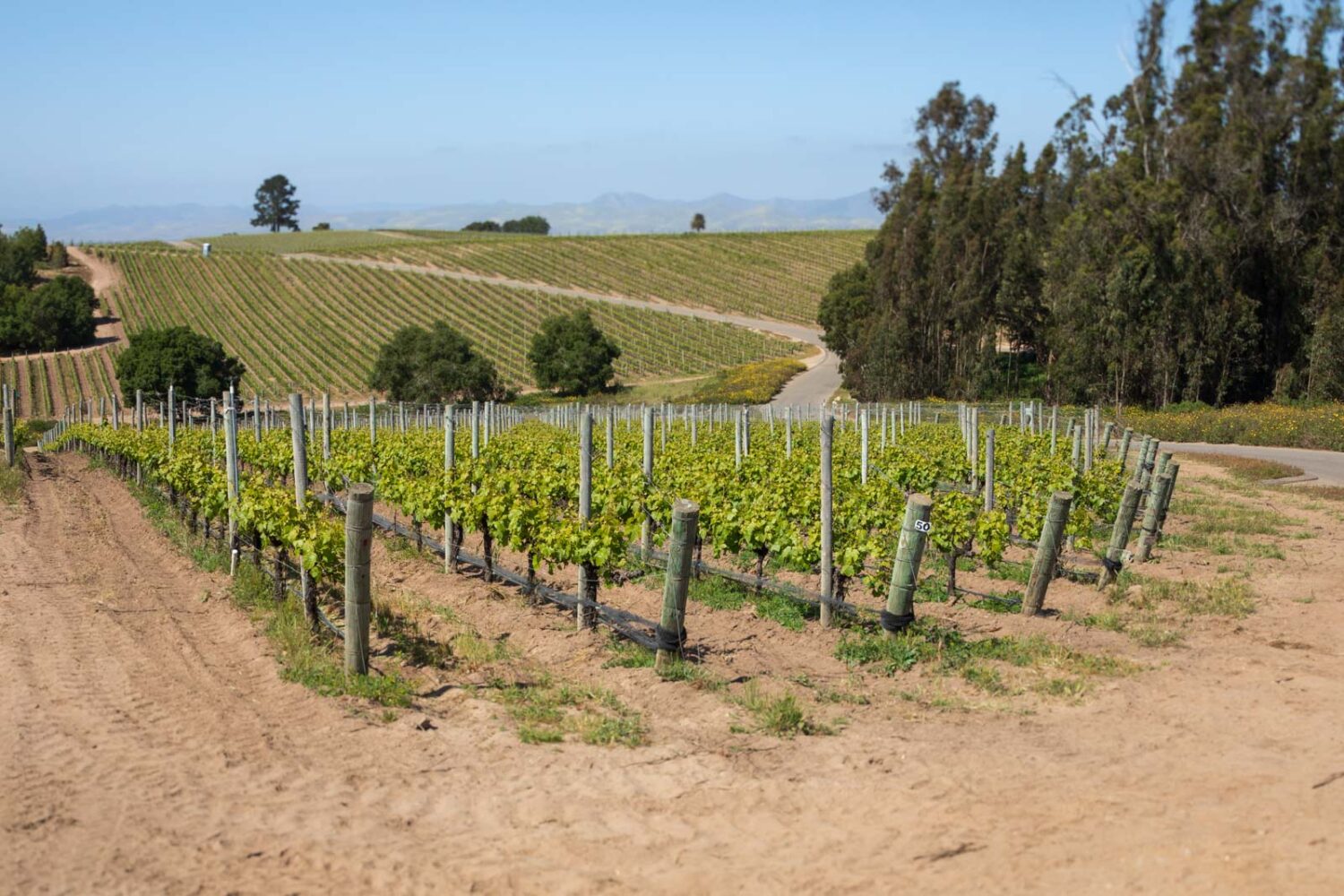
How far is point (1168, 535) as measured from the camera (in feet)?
48.6

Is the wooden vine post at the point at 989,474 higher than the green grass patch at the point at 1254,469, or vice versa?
the wooden vine post at the point at 989,474

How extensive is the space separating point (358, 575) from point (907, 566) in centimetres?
408

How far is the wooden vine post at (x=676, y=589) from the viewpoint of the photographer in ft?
27.0

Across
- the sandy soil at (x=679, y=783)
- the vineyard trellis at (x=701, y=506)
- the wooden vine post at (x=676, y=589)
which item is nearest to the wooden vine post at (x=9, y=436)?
the vineyard trellis at (x=701, y=506)

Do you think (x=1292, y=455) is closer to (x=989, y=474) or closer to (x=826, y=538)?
(x=989, y=474)

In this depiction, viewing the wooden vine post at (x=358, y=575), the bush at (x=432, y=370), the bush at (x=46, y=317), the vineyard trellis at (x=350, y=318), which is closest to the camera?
the wooden vine post at (x=358, y=575)

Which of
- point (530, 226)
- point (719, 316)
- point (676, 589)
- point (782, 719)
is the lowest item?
point (782, 719)

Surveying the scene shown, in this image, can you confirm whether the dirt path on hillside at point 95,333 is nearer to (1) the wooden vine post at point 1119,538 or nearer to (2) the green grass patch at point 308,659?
(2) the green grass patch at point 308,659

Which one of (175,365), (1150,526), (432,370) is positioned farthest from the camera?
(432,370)

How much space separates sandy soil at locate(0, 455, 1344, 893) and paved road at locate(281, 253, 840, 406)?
171 feet

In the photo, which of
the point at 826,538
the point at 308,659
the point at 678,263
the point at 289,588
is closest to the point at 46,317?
the point at 678,263

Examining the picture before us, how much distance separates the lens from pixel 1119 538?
456 inches

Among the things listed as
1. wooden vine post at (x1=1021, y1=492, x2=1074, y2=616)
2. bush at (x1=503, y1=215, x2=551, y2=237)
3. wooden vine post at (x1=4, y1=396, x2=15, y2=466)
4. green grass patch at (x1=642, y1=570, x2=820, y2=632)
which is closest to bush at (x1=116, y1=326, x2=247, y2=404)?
wooden vine post at (x1=4, y1=396, x2=15, y2=466)

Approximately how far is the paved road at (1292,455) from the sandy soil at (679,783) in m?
18.4
